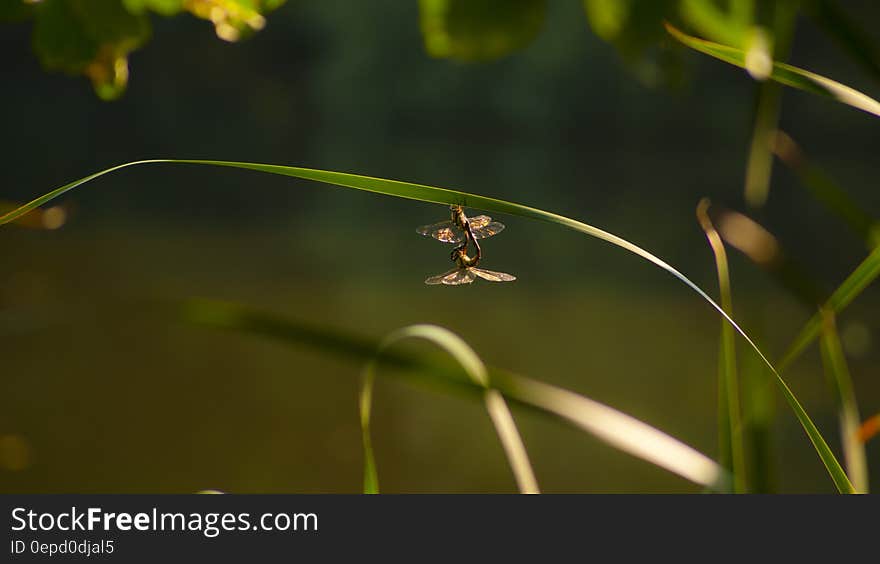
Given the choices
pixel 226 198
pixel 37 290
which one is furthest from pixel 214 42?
pixel 37 290

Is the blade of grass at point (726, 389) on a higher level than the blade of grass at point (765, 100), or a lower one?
lower

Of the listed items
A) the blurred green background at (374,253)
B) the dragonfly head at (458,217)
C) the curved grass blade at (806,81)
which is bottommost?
the curved grass blade at (806,81)

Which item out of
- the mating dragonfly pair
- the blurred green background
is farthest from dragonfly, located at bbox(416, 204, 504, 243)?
the blurred green background

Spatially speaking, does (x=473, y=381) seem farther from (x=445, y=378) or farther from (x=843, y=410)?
(x=843, y=410)

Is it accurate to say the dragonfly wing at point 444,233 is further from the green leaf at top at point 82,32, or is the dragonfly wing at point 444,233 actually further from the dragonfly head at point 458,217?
the green leaf at top at point 82,32

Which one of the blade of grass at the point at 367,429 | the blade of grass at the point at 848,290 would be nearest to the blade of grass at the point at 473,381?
the blade of grass at the point at 367,429

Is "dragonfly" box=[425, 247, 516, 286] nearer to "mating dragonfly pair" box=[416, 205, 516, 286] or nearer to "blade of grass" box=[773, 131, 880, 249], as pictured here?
"mating dragonfly pair" box=[416, 205, 516, 286]

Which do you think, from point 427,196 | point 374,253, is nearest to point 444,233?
point 427,196
